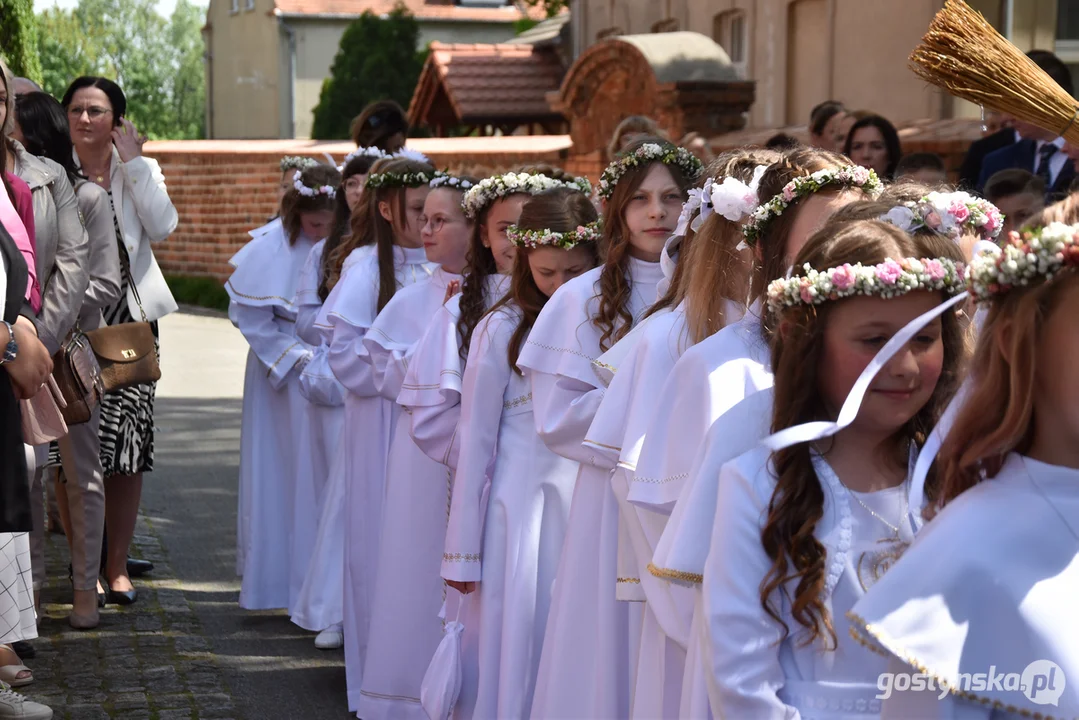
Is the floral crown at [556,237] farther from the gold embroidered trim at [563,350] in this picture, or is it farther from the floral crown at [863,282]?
the floral crown at [863,282]

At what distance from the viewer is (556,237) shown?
4953 mm

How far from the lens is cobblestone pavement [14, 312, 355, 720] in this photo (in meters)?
5.93

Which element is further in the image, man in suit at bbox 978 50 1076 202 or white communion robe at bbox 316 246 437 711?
man in suit at bbox 978 50 1076 202

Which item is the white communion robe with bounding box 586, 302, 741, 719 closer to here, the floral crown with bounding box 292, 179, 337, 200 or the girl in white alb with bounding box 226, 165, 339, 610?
the girl in white alb with bounding box 226, 165, 339, 610

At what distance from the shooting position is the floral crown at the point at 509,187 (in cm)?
534

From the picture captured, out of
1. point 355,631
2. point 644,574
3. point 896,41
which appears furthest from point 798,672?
point 896,41

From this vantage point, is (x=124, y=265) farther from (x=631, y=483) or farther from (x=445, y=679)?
(x=631, y=483)

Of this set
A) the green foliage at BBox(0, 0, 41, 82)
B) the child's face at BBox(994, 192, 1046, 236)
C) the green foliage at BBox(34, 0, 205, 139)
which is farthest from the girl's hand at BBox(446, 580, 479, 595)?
the green foliage at BBox(34, 0, 205, 139)

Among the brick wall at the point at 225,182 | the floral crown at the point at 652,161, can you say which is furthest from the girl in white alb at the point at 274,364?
the brick wall at the point at 225,182

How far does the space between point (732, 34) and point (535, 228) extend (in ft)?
47.6

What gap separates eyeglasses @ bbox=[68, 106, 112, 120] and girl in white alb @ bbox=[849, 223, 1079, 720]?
6.10 m

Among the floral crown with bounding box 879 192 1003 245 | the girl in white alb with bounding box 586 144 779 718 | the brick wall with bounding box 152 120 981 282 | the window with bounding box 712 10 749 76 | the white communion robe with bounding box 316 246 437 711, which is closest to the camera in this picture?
the floral crown with bounding box 879 192 1003 245

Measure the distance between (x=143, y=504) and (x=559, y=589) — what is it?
20.2 ft

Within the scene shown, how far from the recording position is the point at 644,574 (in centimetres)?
359
